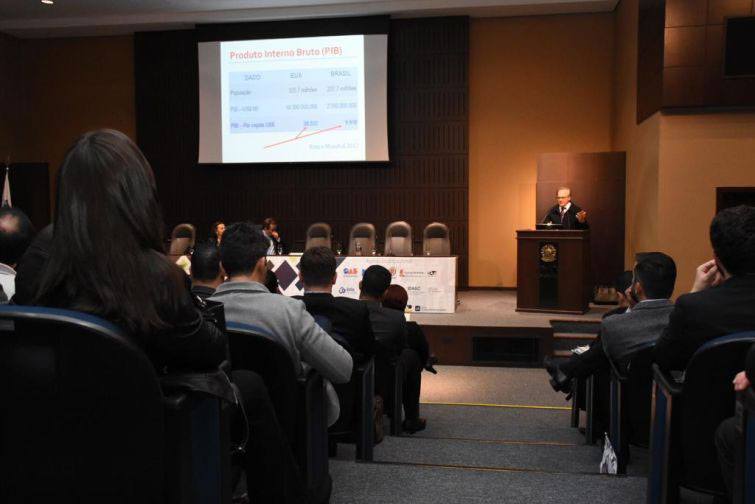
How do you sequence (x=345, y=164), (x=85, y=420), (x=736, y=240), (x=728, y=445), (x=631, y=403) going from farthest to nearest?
1. (x=345, y=164)
2. (x=631, y=403)
3. (x=736, y=240)
4. (x=728, y=445)
5. (x=85, y=420)

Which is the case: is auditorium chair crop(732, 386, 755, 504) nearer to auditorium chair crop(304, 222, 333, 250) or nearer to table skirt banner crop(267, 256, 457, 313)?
table skirt banner crop(267, 256, 457, 313)

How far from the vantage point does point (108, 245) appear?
1.13 m

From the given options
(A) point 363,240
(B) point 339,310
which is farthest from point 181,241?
(B) point 339,310

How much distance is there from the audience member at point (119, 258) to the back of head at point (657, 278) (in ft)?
6.24

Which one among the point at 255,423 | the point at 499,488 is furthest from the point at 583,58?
the point at 255,423

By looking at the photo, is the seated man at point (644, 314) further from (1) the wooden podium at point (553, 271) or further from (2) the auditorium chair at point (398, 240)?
(2) the auditorium chair at point (398, 240)

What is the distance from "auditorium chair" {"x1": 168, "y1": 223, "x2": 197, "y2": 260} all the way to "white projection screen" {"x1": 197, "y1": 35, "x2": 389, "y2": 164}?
1433 millimetres

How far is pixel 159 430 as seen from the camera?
114 cm

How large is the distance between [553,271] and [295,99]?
4.38 m

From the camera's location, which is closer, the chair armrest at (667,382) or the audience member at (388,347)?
the chair armrest at (667,382)

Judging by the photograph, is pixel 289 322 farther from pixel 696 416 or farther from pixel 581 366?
pixel 581 366

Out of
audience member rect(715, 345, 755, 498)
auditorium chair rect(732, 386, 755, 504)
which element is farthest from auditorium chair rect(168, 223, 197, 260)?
auditorium chair rect(732, 386, 755, 504)

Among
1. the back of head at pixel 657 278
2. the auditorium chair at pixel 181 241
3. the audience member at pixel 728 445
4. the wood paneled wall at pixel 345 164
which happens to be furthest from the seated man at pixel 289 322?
the wood paneled wall at pixel 345 164

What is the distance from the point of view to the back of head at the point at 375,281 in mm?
3469
